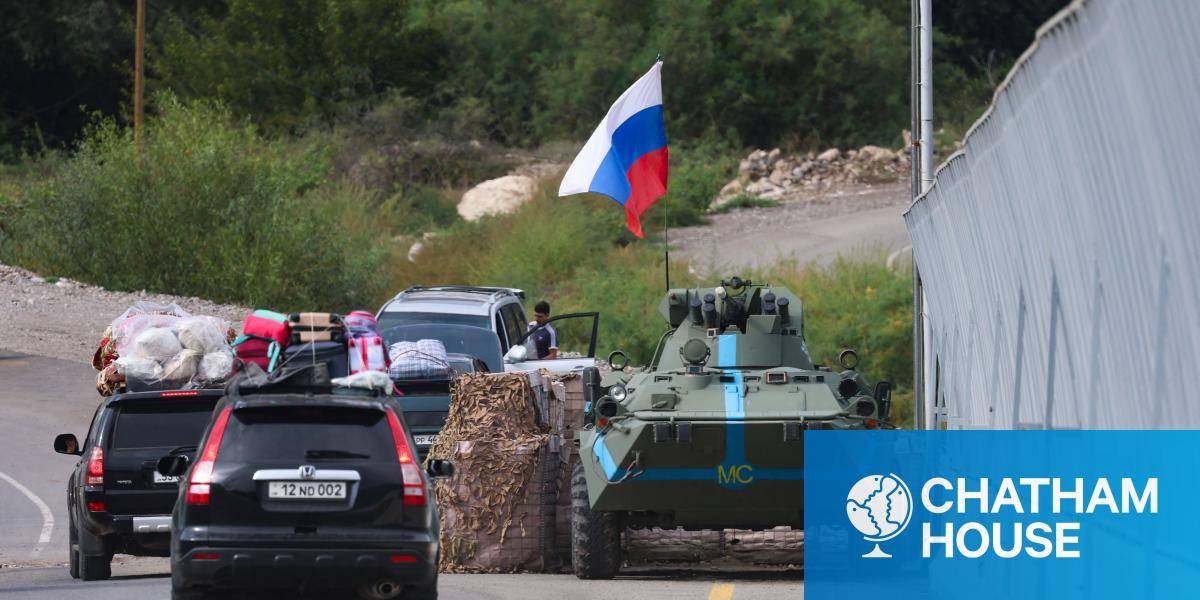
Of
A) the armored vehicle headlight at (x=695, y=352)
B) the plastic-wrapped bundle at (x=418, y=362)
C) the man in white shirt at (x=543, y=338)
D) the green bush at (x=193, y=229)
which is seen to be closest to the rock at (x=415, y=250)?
the green bush at (x=193, y=229)

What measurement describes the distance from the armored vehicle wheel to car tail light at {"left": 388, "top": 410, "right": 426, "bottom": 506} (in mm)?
3760

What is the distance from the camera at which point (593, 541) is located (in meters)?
14.1

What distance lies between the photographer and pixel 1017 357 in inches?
424

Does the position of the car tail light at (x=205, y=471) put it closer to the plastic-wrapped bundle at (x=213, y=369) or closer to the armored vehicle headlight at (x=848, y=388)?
the plastic-wrapped bundle at (x=213, y=369)

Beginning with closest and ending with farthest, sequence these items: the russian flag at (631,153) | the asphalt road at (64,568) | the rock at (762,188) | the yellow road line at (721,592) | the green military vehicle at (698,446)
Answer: the yellow road line at (721,592)
the asphalt road at (64,568)
the green military vehicle at (698,446)
the russian flag at (631,153)
the rock at (762,188)

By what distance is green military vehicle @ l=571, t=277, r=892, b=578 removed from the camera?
13789 millimetres

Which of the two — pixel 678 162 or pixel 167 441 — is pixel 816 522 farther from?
pixel 678 162

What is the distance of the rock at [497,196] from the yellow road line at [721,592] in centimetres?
3378

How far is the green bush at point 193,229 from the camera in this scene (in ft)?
131

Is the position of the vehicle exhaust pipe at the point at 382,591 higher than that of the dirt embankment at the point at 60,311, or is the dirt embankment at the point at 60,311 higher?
the dirt embankment at the point at 60,311

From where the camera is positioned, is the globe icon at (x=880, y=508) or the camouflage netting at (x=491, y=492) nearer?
the globe icon at (x=880, y=508)

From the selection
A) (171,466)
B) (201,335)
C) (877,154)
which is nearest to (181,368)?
(201,335)

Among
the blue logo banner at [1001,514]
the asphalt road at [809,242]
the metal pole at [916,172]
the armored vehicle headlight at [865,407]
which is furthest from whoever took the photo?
the asphalt road at [809,242]

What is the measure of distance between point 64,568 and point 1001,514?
8967mm
